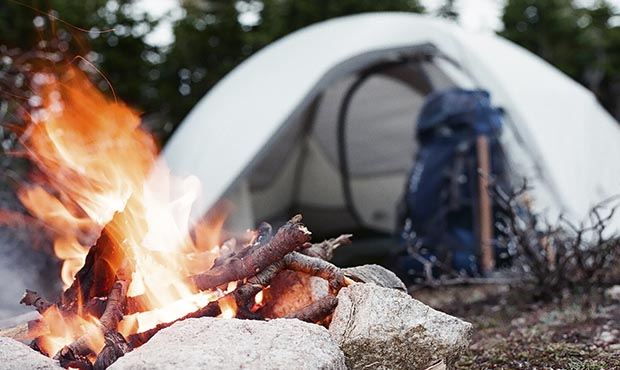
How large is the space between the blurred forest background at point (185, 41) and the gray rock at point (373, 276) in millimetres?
3178

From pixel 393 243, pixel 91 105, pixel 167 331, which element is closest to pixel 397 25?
pixel 393 243

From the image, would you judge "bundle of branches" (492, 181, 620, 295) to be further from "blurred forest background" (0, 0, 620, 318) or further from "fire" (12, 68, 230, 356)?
"blurred forest background" (0, 0, 620, 318)

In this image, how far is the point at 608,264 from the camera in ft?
13.2

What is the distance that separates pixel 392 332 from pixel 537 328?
4.58ft

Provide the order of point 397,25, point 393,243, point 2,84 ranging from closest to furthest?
point 2,84 < point 397,25 < point 393,243

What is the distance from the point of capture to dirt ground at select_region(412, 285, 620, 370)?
2.72 meters

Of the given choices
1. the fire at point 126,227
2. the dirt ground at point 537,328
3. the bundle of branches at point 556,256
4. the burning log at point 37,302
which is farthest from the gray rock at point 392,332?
the bundle of branches at point 556,256

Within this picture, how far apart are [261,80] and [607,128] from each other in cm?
267

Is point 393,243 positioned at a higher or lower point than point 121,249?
lower

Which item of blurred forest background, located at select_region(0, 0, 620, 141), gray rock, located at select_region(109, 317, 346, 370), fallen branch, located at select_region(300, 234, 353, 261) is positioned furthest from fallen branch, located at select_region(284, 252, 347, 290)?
blurred forest background, located at select_region(0, 0, 620, 141)

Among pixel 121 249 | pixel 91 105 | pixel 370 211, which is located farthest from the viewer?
pixel 370 211

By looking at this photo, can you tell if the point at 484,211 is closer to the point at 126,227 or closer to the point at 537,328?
the point at 537,328

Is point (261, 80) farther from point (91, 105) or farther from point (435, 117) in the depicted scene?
point (91, 105)

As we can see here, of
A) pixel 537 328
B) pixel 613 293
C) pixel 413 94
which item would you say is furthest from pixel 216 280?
pixel 413 94
